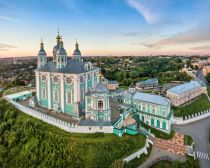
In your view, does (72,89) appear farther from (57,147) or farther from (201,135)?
(201,135)

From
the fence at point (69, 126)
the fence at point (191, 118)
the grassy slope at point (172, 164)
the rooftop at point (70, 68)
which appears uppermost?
the rooftop at point (70, 68)

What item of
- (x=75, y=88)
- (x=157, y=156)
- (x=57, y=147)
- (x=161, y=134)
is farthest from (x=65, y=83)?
(x=157, y=156)

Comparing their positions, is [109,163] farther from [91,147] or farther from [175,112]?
[175,112]

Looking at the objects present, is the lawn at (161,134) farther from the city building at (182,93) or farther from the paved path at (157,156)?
the city building at (182,93)

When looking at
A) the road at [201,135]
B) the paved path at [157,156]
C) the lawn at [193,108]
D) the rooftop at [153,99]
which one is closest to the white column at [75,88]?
the rooftop at [153,99]

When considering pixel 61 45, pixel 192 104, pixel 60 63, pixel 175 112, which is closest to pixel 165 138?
pixel 175 112

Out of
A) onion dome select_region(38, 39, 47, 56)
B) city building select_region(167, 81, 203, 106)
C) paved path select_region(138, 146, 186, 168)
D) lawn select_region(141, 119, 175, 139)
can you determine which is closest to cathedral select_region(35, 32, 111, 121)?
onion dome select_region(38, 39, 47, 56)

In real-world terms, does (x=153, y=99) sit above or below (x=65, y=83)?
below
